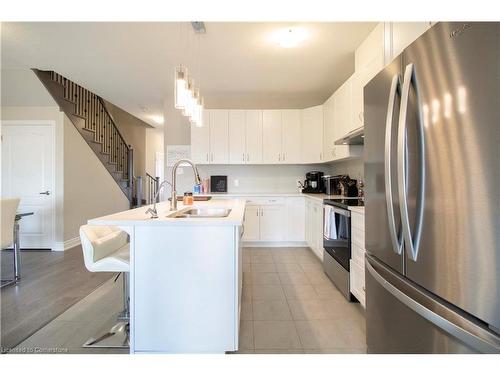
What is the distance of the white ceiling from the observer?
268 centimetres

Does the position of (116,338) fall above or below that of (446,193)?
below

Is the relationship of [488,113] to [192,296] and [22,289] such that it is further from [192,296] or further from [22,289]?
[22,289]

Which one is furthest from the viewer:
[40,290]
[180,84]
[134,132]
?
[134,132]

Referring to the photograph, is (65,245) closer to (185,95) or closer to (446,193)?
(185,95)

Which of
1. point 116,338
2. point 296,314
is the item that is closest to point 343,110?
point 296,314

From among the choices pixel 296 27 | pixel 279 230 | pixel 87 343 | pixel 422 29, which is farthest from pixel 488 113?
pixel 279 230

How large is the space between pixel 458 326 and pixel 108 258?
73.1 inches

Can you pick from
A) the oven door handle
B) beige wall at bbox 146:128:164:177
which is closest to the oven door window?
the oven door handle

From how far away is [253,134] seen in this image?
4602 millimetres

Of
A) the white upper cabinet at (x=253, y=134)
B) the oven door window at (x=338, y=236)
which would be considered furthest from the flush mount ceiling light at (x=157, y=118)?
the oven door window at (x=338, y=236)

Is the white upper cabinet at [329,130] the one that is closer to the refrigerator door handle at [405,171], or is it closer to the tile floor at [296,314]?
the tile floor at [296,314]

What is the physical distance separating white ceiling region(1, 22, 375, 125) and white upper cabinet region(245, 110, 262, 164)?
0.41 meters

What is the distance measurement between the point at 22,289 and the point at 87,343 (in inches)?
61.3

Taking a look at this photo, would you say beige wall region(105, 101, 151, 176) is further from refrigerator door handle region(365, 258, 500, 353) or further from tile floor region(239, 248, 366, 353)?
refrigerator door handle region(365, 258, 500, 353)
